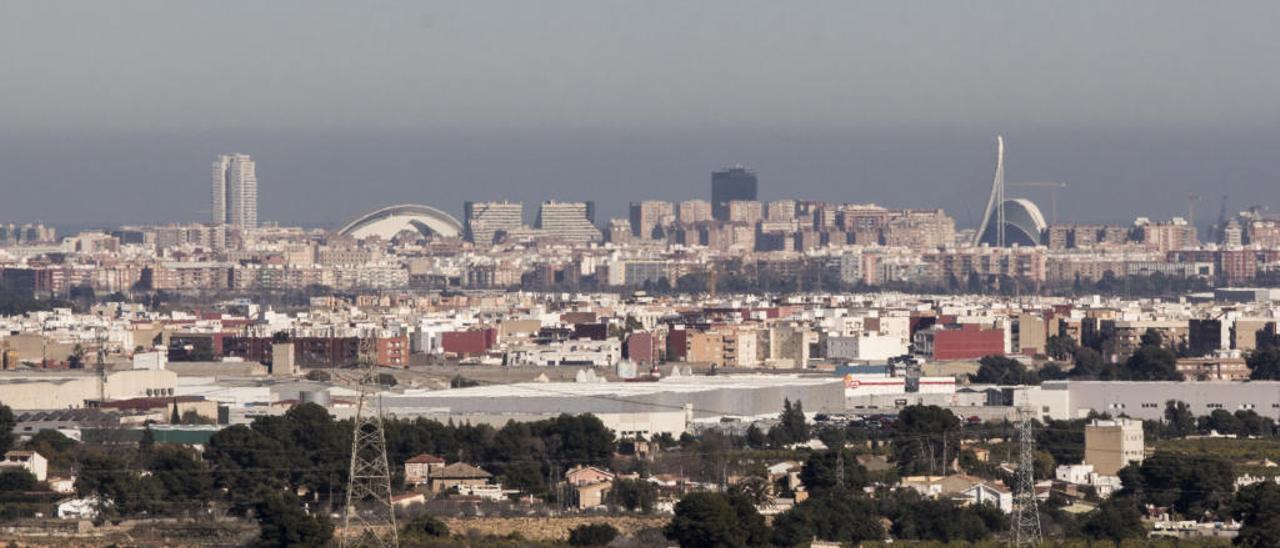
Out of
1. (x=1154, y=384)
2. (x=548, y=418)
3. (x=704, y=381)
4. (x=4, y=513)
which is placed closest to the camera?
(x=4, y=513)

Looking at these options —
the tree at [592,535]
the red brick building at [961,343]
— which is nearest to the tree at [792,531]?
the tree at [592,535]

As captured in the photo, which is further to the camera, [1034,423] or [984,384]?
[984,384]

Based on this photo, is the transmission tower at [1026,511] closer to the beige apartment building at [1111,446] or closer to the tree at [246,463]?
the beige apartment building at [1111,446]

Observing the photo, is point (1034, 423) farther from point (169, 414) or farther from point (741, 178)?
point (741, 178)

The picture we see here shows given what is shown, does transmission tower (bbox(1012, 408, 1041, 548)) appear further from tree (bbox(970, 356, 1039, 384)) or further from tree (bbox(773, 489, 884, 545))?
tree (bbox(970, 356, 1039, 384))

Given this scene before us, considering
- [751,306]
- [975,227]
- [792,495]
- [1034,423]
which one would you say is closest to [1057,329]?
[751,306]

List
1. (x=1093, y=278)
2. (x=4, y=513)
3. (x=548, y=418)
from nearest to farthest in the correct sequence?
(x=4, y=513), (x=548, y=418), (x=1093, y=278)

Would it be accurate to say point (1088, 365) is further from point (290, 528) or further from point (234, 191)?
point (234, 191)
